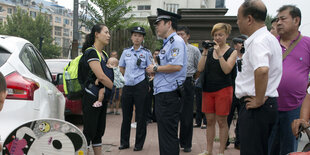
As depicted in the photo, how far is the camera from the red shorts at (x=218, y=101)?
4.54 m

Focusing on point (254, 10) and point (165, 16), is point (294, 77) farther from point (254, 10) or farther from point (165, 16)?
point (165, 16)

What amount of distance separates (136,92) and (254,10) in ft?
10.7

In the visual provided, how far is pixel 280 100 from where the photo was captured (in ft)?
10.4

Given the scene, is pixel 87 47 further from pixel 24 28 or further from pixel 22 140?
pixel 24 28

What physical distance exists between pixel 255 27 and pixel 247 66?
33cm

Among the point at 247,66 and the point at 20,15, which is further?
the point at 20,15

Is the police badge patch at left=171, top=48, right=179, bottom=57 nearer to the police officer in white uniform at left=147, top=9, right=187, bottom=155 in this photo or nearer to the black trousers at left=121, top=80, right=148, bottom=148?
the police officer in white uniform at left=147, top=9, right=187, bottom=155

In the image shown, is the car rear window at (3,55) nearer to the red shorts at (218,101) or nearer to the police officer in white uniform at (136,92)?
the police officer in white uniform at (136,92)

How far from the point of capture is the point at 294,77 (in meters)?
3.13

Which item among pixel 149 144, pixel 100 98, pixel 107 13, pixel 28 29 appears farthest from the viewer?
pixel 28 29

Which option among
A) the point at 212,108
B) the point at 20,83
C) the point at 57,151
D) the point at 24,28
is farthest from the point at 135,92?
the point at 24,28

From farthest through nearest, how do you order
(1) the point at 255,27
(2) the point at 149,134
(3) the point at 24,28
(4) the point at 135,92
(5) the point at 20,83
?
(3) the point at 24,28 < (2) the point at 149,134 < (4) the point at 135,92 < (5) the point at 20,83 < (1) the point at 255,27

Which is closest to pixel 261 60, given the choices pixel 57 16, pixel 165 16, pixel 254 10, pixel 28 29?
pixel 254 10

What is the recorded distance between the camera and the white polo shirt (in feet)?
8.11
